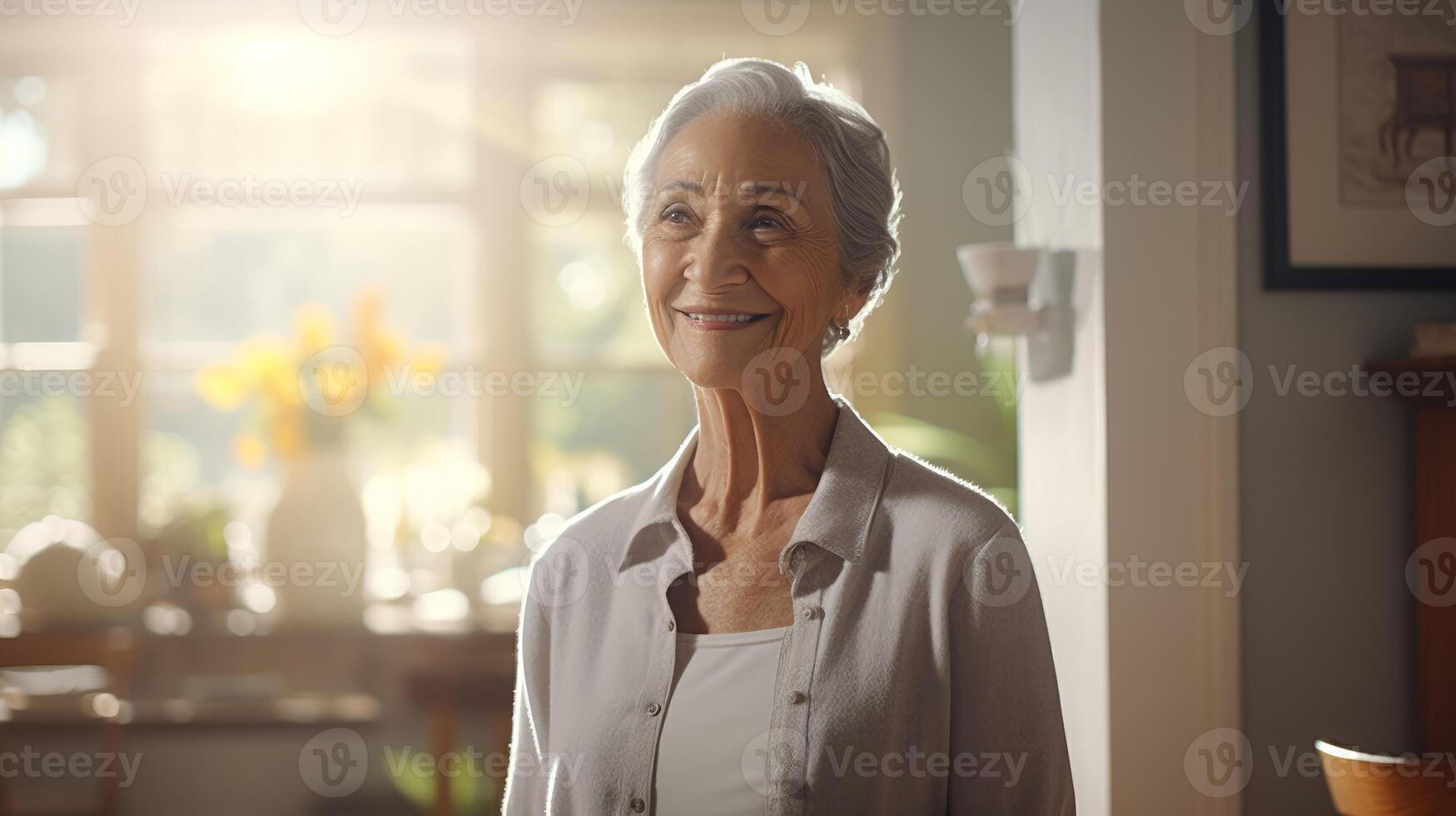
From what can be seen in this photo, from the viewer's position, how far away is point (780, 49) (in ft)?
14.4

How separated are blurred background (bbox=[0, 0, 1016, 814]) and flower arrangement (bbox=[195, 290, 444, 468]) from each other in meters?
0.30

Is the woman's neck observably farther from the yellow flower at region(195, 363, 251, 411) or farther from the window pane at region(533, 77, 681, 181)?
the window pane at region(533, 77, 681, 181)

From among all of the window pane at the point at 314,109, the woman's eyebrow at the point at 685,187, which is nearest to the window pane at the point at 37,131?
the window pane at the point at 314,109

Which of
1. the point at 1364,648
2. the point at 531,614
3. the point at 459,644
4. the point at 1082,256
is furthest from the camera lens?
the point at 459,644

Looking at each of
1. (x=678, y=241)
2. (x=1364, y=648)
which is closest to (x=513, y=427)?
(x=1364, y=648)

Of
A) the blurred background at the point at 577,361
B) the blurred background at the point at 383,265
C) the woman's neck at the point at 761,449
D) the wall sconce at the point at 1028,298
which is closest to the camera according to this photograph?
the woman's neck at the point at 761,449

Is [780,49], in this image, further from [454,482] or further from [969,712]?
[969,712]

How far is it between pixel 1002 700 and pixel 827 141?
563 millimetres

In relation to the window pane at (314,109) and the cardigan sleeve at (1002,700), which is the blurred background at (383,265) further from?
the cardigan sleeve at (1002,700)

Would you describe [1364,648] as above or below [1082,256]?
below

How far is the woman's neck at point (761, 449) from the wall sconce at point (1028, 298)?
123cm

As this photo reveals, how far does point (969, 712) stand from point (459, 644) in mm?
2565

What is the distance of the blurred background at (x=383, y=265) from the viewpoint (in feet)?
13.5

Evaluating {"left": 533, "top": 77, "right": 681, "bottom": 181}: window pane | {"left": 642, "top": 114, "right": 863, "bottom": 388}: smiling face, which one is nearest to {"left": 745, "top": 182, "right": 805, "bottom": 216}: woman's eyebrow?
{"left": 642, "top": 114, "right": 863, "bottom": 388}: smiling face
